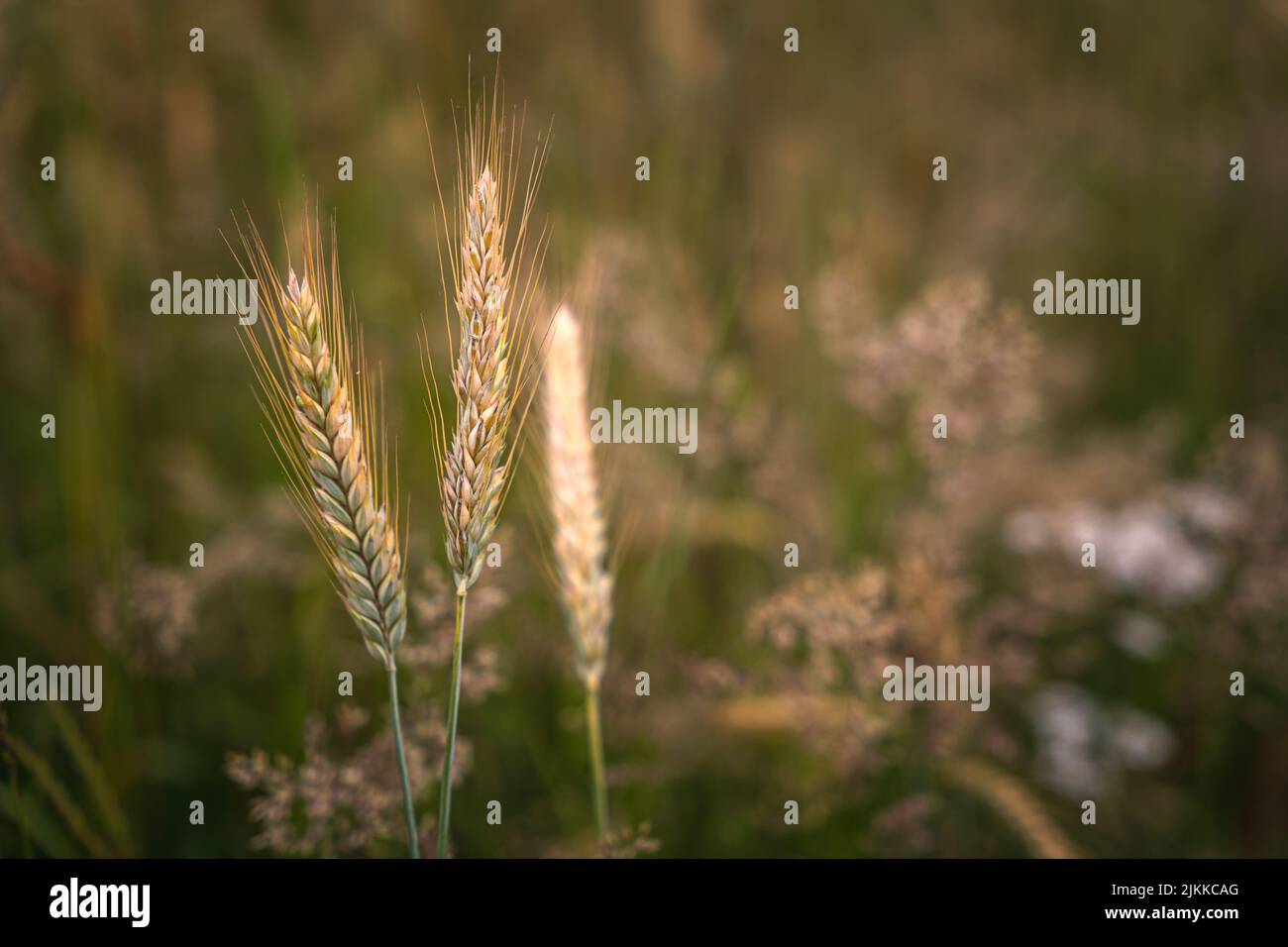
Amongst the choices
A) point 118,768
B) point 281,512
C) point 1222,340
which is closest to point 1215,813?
point 1222,340

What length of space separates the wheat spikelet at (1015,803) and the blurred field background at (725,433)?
26 mm

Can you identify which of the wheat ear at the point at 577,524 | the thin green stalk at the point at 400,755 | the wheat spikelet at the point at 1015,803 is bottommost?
the wheat spikelet at the point at 1015,803

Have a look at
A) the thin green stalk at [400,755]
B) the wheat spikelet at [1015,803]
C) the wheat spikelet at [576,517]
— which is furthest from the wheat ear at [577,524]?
the wheat spikelet at [1015,803]

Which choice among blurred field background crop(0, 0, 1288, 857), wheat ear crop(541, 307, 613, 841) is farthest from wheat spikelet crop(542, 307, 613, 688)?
blurred field background crop(0, 0, 1288, 857)

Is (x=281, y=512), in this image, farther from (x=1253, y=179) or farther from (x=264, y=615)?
(x=1253, y=179)

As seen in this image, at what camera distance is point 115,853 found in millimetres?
1872

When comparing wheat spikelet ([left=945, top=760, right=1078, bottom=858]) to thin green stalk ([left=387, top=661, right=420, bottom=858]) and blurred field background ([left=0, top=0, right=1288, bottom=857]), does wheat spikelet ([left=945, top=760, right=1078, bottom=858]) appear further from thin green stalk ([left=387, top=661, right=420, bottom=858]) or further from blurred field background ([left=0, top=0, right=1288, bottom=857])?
thin green stalk ([left=387, top=661, right=420, bottom=858])

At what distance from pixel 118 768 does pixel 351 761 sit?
0.91 metres

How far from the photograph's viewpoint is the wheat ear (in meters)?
1.44

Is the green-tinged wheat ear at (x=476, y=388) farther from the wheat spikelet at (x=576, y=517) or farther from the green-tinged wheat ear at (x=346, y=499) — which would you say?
the wheat spikelet at (x=576, y=517)

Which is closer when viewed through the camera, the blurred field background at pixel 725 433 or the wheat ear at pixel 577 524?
the wheat ear at pixel 577 524

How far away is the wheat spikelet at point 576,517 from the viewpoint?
4.73ft

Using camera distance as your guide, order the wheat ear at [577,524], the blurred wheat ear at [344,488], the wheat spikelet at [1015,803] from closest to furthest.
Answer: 1. the blurred wheat ear at [344,488]
2. the wheat ear at [577,524]
3. the wheat spikelet at [1015,803]

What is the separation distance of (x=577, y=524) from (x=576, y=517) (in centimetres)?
1
